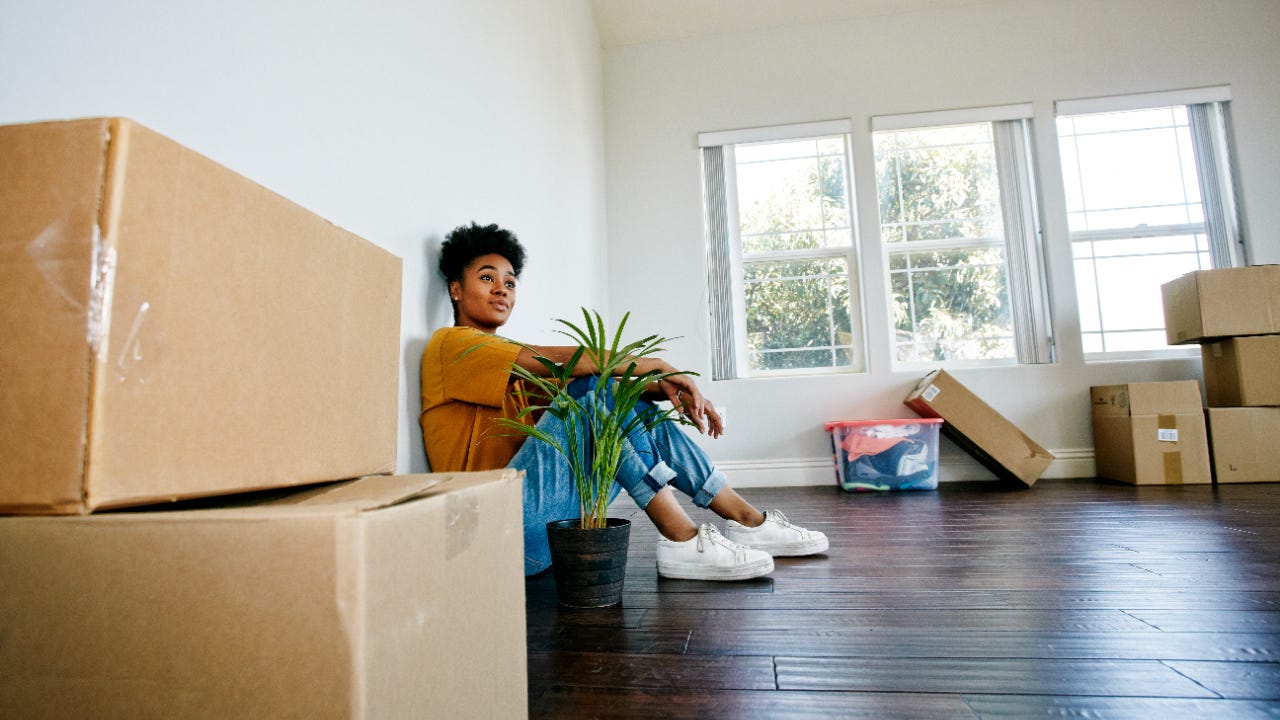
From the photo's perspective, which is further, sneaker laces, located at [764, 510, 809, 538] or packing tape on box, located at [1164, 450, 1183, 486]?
packing tape on box, located at [1164, 450, 1183, 486]

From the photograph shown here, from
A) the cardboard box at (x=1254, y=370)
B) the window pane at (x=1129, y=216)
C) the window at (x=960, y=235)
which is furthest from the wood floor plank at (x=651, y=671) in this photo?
the window pane at (x=1129, y=216)

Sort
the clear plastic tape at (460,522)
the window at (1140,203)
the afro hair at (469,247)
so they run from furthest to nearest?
1. the window at (1140,203)
2. the afro hair at (469,247)
3. the clear plastic tape at (460,522)

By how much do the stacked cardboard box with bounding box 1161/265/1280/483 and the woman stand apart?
2.69 meters

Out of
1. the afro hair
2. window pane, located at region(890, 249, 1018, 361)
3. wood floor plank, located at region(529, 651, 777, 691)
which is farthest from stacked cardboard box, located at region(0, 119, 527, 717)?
window pane, located at region(890, 249, 1018, 361)

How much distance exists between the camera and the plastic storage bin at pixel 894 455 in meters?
3.19

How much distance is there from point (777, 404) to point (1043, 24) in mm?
2766

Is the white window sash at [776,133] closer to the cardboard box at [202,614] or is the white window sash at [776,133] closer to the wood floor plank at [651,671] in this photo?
the wood floor plank at [651,671]

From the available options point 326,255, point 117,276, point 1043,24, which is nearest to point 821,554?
point 326,255

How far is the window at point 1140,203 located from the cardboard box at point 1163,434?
57 centimetres

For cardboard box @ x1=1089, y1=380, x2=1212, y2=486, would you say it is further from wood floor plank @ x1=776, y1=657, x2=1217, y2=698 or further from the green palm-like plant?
the green palm-like plant

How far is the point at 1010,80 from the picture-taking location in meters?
3.75

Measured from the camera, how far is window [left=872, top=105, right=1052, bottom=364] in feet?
12.0

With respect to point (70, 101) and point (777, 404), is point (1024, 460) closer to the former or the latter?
point (777, 404)

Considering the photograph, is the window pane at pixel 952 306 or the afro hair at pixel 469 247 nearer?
the afro hair at pixel 469 247
